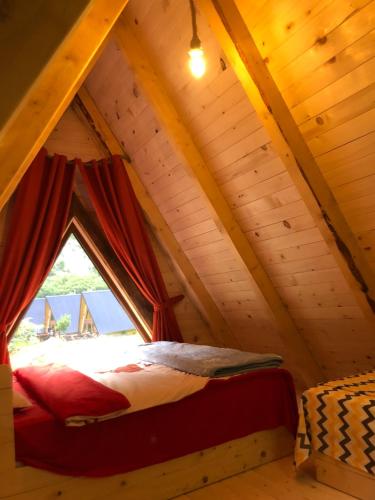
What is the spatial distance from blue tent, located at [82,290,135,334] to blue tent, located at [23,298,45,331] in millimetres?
395

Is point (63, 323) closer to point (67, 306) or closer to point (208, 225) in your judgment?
point (67, 306)

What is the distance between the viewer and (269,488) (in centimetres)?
207

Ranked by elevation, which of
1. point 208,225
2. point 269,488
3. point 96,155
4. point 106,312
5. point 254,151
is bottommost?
point 269,488

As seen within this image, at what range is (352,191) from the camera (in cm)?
213

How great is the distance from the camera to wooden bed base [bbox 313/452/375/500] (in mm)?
1838

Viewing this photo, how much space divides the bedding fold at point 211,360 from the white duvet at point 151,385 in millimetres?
69

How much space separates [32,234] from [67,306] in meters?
0.82

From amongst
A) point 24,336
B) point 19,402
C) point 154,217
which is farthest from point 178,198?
point 19,402

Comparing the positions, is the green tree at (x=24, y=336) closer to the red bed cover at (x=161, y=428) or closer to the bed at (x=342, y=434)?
the red bed cover at (x=161, y=428)

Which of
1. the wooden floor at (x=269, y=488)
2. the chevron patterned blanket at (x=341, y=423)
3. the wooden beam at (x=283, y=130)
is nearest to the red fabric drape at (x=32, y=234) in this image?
the wooden floor at (x=269, y=488)

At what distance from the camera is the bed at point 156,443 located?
1.74m

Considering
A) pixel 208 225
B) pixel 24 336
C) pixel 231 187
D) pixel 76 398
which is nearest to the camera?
pixel 76 398

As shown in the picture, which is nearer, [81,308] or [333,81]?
[333,81]

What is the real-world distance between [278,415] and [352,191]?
4.39 ft
